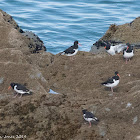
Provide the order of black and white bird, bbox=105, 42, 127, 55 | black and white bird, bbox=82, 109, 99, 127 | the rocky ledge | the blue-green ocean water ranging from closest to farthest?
the rocky ledge
black and white bird, bbox=82, 109, 99, 127
black and white bird, bbox=105, 42, 127, 55
the blue-green ocean water

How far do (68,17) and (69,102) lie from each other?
4096cm

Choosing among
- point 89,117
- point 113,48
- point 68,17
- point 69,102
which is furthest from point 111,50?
point 68,17

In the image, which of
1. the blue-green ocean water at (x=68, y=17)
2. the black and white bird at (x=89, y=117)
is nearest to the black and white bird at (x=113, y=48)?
the blue-green ocean water at (x=68, y=17)

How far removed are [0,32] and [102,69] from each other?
9223 millimetres

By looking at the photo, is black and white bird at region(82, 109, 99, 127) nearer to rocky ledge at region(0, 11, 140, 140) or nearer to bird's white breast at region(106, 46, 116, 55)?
rocky ledge at region(0, 11, 140, 140)

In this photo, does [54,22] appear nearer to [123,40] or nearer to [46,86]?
[123,40]

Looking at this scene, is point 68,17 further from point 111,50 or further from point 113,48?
point 111,50

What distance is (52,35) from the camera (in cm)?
4697

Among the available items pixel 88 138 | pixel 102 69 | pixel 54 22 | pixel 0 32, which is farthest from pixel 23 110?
pixel 54 22

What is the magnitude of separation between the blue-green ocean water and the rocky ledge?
58.9 ft

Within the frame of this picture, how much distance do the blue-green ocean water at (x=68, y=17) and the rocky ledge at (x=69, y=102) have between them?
18.0 meters

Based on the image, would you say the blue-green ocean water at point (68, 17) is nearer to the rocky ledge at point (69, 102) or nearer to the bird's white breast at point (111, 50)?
the bird's white breast at point (111, 50)

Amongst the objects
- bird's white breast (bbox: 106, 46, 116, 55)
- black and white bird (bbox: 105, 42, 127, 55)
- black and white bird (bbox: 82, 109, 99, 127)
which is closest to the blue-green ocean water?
black and white bird (bbox: 105, 42, 127, 55)

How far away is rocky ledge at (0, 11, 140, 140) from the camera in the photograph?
1318 cm
